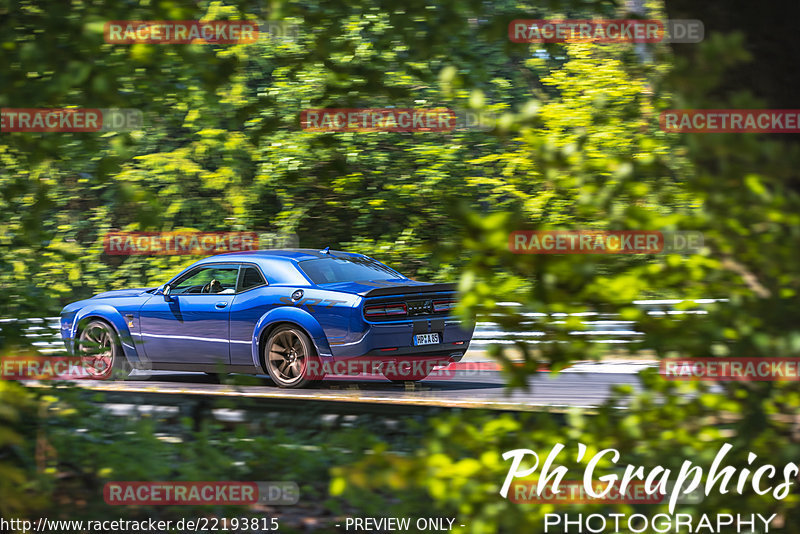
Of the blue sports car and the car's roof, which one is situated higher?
the car's roof

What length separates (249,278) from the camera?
9953mm

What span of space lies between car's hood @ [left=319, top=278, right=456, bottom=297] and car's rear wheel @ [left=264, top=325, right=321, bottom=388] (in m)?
0.69

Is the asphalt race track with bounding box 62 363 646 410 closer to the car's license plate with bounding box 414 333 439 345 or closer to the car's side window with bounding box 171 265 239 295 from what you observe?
the car's license plate with bounding box 414 333 439 345

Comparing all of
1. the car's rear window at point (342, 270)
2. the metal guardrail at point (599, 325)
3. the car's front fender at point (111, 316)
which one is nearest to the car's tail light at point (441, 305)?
the car's rear window at point (342, 270)

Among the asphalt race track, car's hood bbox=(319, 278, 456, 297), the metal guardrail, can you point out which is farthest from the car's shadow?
the metal guardrail

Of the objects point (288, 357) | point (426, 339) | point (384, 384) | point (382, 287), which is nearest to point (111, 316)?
point (288, 357)

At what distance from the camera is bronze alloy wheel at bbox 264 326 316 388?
30.9 ft

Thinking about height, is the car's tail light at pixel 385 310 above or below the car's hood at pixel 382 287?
below

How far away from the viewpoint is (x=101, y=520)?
445 cm

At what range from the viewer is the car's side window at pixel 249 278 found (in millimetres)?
9875

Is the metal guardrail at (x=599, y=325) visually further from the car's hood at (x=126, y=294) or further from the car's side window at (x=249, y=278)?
the car's hood at (x=126, y=294)

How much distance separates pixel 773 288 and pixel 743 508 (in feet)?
2.44

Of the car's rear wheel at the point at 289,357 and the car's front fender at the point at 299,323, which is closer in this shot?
the car's front fender at the point at 299,323

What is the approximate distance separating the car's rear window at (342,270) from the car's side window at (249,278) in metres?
0.53
